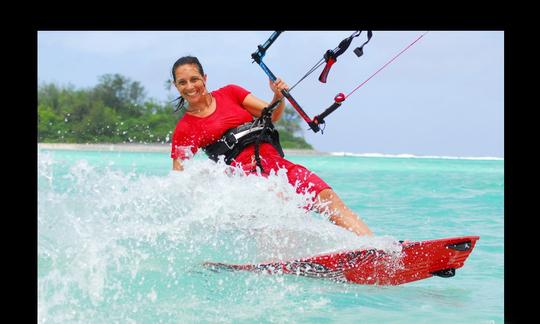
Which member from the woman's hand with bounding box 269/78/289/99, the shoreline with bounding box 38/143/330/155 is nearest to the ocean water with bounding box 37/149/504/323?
the woman's hand with bounding box 269/78/289/99

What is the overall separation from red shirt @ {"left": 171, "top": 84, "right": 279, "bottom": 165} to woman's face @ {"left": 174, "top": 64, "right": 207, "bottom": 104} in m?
0.14

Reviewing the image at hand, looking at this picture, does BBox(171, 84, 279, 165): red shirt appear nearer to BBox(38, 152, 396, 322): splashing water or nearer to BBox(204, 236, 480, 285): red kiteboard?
BBox(38, 152, 396, 322): splashing water

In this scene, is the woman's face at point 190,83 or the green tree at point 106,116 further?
the green tree at point 106,116

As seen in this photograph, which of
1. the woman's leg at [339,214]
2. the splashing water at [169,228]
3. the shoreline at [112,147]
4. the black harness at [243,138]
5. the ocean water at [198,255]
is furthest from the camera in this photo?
the shoreline at [112,147]

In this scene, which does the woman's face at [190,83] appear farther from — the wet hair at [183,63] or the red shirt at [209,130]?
the red shirt at [209,130]

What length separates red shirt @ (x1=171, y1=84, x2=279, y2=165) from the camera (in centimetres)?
410

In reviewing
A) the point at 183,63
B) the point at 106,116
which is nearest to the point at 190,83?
the point at 183,63

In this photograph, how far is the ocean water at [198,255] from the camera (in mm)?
3584

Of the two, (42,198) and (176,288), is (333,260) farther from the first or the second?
(42,198)

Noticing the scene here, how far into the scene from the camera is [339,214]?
3.96 m

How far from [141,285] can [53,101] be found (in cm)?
4487

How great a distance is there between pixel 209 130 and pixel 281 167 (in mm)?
500

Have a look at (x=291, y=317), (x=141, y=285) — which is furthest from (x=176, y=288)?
(x=291, y=317)

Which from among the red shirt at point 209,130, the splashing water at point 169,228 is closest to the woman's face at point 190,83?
the red shirt at point 209,130
